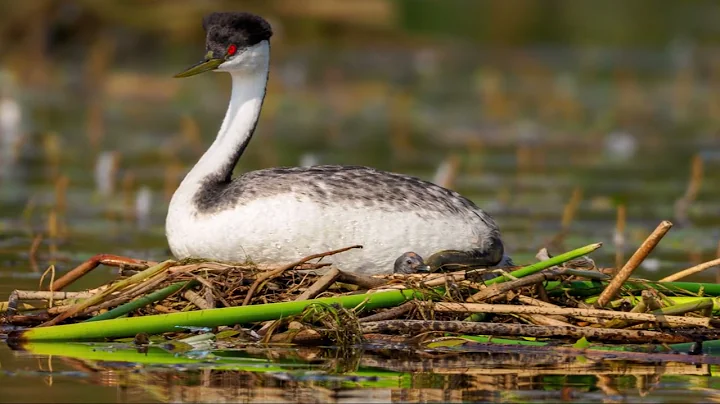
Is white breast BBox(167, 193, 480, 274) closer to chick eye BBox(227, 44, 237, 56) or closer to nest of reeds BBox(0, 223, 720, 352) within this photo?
nest of reeds BBox(0, 223, 720, 352)

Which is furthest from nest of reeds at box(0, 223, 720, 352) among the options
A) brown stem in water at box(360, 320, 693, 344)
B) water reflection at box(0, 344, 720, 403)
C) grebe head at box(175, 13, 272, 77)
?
grebe head at box(175, 13, 272, 77)

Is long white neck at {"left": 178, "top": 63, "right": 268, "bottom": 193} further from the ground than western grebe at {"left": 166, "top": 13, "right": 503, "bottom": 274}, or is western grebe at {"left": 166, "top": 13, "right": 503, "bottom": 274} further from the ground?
long white neck at {"left": 178, "top": 63, "right": 268, "bottom": 193}

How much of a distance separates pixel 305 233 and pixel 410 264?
590 mm

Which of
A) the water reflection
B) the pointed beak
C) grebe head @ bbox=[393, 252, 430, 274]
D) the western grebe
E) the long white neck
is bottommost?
the water reflection

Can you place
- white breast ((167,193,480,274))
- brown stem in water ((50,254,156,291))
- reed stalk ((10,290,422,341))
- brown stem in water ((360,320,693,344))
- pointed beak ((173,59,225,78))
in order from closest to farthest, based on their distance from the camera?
1. reed stalk ((10,290,422,341))
2. brown stem in water ((360,320,693,344))
3. brown stem in water ((50,254,156,291))
4. white breast ((167,193,480,274))
5. pointed beak ((173,59,225,78))

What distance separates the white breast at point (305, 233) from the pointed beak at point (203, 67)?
29.8 inches

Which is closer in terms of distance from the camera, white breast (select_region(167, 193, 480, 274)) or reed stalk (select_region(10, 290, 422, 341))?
reed stalk (select_region(10, 290, 422, 341))

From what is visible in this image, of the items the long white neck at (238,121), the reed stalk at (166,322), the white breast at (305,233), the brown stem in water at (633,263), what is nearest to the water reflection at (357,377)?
the reed stalk at (166,322)

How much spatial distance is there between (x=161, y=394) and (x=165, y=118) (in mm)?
16006

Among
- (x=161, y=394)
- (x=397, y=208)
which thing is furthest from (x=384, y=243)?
(x=161, y=394)

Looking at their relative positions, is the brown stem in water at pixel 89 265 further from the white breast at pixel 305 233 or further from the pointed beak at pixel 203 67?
the pointed beak at pixel 203 67

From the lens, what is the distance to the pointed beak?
8.16 meters

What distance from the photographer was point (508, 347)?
22.5ft

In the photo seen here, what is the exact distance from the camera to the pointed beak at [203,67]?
8.16 m
